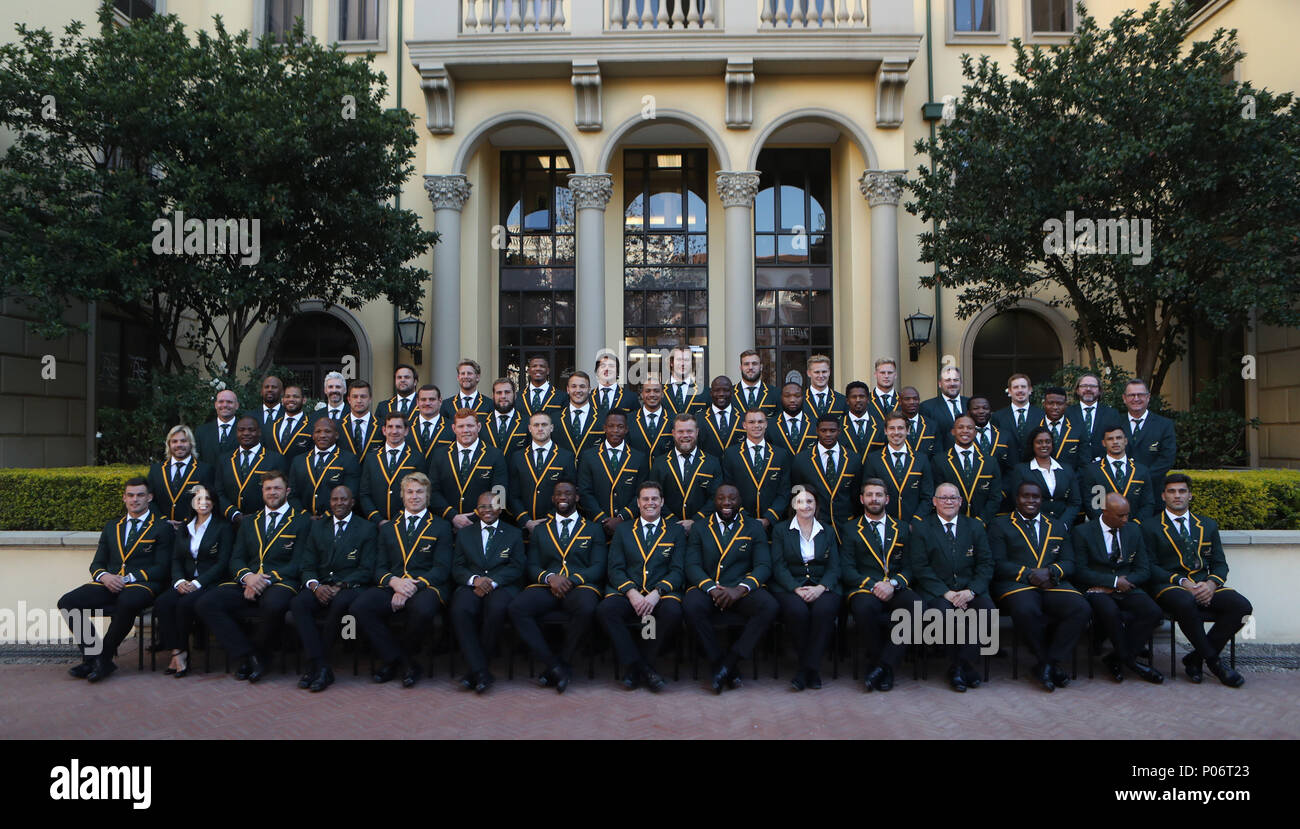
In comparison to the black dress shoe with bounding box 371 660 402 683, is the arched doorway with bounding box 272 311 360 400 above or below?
above

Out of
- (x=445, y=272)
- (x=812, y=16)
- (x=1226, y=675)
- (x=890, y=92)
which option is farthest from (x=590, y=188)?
(x=1226, y=675)

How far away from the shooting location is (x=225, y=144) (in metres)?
10.6

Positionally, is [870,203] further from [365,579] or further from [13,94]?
[13,94]

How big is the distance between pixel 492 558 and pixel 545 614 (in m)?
0.69

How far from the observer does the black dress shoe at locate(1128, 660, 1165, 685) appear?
655 cm

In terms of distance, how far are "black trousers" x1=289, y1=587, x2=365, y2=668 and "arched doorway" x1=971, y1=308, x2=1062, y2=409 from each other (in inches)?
546

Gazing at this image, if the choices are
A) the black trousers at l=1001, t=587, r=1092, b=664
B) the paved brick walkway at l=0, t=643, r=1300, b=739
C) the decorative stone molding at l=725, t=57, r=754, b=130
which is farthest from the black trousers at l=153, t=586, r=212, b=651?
the decorative stone molding at l=725, t=57, r=754, b=130

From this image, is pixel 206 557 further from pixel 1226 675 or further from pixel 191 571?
pixel 1226 675

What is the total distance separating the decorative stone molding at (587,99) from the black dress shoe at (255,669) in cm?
1149

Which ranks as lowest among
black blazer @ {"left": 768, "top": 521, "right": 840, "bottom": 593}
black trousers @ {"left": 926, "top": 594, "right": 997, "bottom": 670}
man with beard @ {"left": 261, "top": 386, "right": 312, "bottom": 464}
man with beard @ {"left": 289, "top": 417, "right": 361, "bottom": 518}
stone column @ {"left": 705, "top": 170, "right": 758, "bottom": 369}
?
black trousers @ {"left": 926, "top": 594, "right": 997, "bottom": 670}

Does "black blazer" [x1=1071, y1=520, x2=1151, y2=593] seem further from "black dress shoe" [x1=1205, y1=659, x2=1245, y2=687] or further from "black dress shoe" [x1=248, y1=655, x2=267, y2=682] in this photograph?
"black dress shoe" [x1=248, y1=655, x2=267, y2=682]

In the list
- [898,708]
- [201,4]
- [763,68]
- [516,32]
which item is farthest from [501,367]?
[898,708]

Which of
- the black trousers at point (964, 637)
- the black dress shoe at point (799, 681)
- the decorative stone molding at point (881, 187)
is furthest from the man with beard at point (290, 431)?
the decorative stone molding at point (881, 187)

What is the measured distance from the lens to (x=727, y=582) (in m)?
6.78
